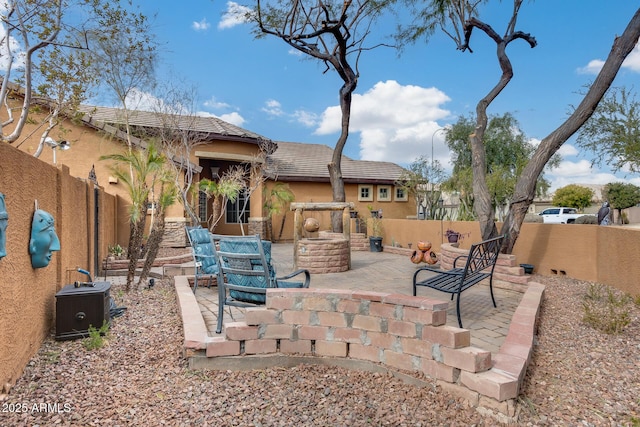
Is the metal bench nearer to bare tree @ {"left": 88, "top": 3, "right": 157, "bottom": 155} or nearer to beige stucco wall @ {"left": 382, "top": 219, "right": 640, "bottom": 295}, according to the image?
beige stucco wall @ {"left": 382, "top": 219, "right": 640, "bottom": 295}

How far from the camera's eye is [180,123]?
13766mm

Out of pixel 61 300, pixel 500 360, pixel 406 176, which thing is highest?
pixel 406 176

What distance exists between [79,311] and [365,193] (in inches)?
635

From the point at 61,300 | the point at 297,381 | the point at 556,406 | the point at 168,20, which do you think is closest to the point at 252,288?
the point at 297,381

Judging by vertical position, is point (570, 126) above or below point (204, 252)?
above

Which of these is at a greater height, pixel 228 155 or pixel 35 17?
pixel 35 17

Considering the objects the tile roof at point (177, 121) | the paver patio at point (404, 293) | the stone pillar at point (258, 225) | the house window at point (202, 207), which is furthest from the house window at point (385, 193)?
the paver patio at point (404, 293)

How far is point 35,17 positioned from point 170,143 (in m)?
5.39

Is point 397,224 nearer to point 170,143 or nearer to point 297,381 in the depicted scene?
point 170,143

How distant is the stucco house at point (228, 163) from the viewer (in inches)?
457

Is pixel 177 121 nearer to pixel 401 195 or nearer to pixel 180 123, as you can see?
pixel 180 123

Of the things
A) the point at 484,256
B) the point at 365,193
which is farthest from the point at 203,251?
the point at 365,193

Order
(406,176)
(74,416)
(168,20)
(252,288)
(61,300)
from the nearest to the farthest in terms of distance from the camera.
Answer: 1. (74,416)
2. (252,288)
3. (61,300)
4. (168,20)
5. (406,176)

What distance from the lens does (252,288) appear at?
144 inches
